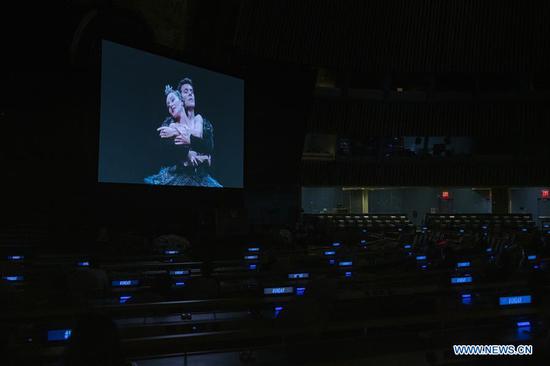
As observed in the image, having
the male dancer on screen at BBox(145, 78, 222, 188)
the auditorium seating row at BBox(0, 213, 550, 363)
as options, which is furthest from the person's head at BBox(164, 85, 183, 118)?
the auditorium seating row at BBox(0, 213, 550, 363)

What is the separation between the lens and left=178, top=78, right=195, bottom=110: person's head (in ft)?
39.0

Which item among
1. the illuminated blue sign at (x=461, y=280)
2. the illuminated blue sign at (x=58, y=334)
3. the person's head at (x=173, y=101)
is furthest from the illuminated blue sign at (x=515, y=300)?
the person's head at (x=173, y=101)

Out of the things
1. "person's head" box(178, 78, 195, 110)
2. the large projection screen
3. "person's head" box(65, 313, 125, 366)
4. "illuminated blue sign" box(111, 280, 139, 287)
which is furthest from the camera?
"person's head" box(178, 78, 195, 110)

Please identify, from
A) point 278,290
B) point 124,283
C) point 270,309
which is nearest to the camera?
point 270,309

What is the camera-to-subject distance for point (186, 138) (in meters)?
11.8

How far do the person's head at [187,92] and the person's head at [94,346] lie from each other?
10146mm

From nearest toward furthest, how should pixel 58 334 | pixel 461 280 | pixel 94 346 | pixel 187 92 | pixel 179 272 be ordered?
pixel 94 346, pixel 58 334, pixel 461 280, pixel 179 272, pixel 187 92

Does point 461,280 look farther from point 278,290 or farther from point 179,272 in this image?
point 179,272

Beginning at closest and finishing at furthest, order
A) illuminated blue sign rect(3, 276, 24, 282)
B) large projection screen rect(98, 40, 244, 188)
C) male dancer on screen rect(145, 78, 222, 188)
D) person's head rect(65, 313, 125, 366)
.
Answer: person's head rect(65, 313, 125, 366) → illuminated blue sign rect(3, 276, 24, 282) → large projection screen rect(98, 40, 244, 188) → male dancer on screen rect(145, 78, 222, 188)

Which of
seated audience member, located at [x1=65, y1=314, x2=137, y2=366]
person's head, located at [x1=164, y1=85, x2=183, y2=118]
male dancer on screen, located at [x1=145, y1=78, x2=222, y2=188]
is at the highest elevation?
person's head, located at [x1=164, y1=85, x2=183, y2=118]

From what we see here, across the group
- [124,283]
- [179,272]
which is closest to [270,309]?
[124,283]

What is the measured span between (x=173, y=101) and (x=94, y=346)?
10.00 metres

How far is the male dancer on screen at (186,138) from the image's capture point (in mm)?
11430

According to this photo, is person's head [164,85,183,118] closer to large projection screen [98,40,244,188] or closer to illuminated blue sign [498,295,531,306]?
large projection screen [98,40,244,188]
